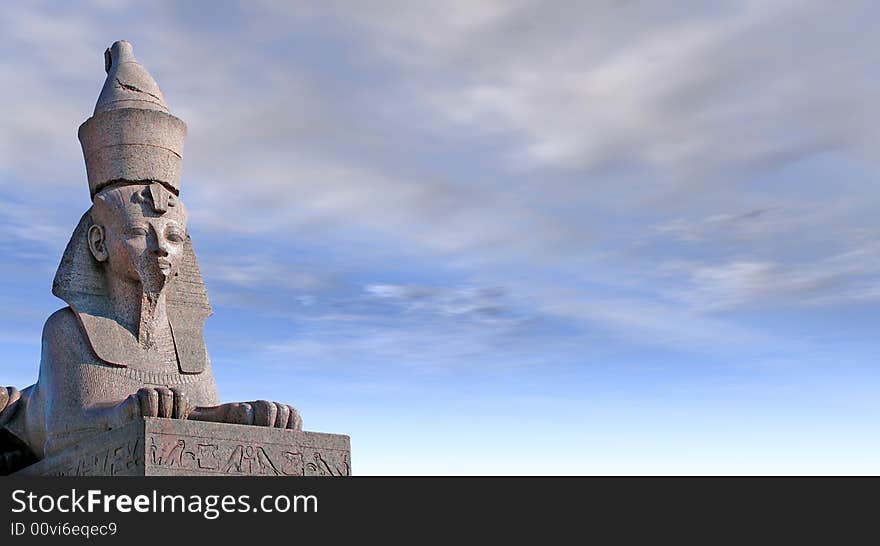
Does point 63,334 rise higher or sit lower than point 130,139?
lower

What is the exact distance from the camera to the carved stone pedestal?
6520mm

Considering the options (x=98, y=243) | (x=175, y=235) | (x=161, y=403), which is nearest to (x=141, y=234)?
(x=175, y=235)

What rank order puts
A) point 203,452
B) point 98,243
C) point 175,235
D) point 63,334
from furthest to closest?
point 98,243
point 175,235
point 63,334
point 203,452

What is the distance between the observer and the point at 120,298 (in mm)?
8094

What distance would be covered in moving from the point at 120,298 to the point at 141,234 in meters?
0.52

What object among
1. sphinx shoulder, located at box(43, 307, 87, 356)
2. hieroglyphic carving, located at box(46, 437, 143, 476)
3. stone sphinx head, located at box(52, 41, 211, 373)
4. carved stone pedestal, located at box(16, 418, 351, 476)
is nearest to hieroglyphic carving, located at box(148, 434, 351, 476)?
carved stone pedestal, located at box(16, 418, 351, 476)

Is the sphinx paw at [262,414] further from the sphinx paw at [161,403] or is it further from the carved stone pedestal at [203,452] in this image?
the sphinx paw at [161,403]

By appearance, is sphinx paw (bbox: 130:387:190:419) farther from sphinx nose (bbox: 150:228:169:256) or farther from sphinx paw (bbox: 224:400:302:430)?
sphinx nose (bbox: 150:228:169:256)

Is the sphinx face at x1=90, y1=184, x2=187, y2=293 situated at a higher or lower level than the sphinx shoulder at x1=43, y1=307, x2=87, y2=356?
higher

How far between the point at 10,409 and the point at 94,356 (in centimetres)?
144

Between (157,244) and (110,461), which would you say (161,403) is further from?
(157,244)

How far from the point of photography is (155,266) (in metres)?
7.94
